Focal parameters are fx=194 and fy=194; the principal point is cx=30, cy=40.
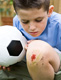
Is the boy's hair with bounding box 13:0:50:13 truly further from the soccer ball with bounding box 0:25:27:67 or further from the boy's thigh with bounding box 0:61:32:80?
the boy's thigh with bounding box 0:61:32:80

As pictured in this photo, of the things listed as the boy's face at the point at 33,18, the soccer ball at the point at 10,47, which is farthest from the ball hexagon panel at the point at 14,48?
the boy's face at the point at 33,18

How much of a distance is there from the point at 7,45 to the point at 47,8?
0.34 metres

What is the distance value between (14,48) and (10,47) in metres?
0.03

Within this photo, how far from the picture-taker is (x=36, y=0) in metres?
1.10

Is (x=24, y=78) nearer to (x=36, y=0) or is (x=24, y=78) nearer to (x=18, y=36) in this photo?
(x=18, y=36)

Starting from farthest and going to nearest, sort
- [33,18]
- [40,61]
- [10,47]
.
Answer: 1. [10,47]
2. [33,18]
3. [40,61]

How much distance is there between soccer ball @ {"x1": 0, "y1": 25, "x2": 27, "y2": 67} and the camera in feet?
4.05

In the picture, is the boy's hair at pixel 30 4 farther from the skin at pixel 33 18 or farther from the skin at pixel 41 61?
the skin at pixel 41 61

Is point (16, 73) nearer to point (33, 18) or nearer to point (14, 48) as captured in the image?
point (14, 48)

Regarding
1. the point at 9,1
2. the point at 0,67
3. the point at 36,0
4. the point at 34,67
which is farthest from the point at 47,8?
the point at 9,1

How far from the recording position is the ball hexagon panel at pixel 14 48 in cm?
124

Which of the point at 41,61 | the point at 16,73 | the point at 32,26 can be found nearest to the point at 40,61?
the point at 41,61

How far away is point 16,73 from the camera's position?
1.32 metres

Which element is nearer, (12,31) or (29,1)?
(29,1)
